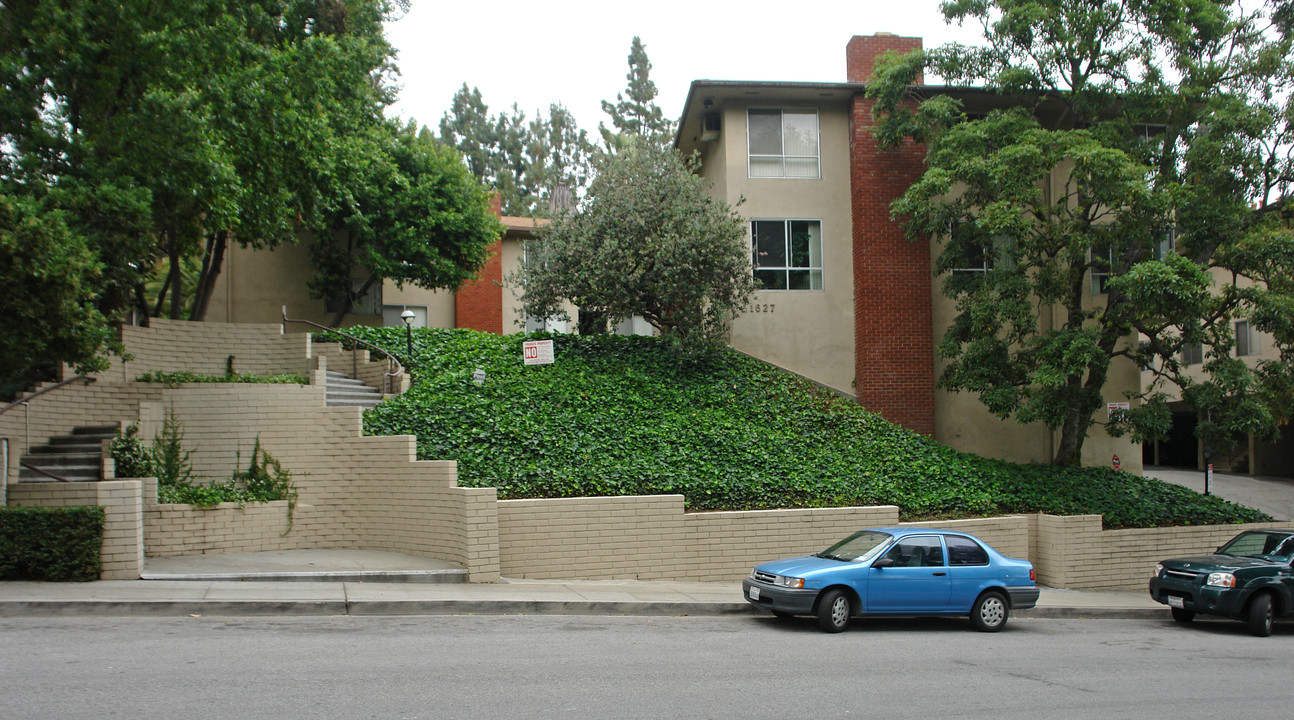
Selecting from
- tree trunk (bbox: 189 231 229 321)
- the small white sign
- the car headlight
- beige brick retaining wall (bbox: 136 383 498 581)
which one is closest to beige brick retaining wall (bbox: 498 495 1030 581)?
beige brick retaining wall (bbox: 136 383 498 581)

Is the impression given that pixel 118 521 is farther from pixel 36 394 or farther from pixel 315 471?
pixel 36 394

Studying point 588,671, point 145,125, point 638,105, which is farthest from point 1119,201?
point 638,105

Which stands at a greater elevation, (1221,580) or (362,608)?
(362,608)

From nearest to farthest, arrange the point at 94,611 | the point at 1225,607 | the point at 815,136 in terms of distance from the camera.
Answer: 1. the point at 94,611
2. the point at 1225,607
3. the point at 815,136

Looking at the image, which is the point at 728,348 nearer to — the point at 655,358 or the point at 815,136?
the point at 655,358

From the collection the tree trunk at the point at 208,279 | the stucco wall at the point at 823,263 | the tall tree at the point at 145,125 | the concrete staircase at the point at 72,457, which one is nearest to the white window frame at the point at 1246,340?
the stucco wall at the point at 823,263

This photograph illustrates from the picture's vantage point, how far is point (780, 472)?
53.4 feet

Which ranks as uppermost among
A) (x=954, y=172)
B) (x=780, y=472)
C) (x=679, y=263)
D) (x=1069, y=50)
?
(x=1069, y=50)

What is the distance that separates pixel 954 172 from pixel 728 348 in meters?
6.01

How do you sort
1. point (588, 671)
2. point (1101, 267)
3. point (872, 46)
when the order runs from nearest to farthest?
point (588, 671)
point (1101, 267)
point (872, 46)

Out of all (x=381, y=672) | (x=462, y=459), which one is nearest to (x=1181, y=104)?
(x=462, y=459)

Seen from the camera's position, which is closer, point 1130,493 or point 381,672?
point 381,672

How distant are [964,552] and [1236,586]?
458 centimetres

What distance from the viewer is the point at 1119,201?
17266 millimetres
